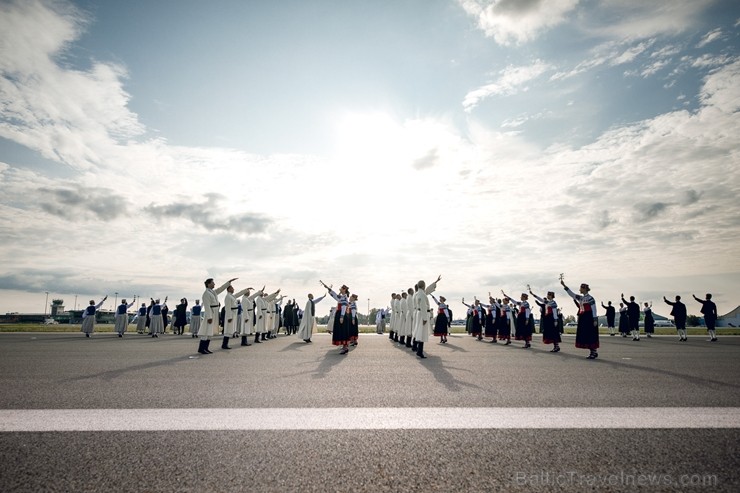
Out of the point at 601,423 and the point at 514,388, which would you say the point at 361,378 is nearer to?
the point at 514,388

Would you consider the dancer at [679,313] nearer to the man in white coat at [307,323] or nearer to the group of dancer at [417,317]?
the group of dancer at [417,317]

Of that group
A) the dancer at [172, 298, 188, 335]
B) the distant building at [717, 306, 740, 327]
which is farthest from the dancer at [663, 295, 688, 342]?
the distant building at [717, 306, 740, 327]

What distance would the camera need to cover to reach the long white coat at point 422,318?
12.9 metres

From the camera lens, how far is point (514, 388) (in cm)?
701

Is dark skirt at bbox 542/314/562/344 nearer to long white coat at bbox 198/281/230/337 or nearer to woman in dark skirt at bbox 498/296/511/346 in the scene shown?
woman in dark skirt at bbox 498/296/511/346

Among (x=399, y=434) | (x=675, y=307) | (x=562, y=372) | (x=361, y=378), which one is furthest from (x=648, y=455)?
(x=675, y=307)

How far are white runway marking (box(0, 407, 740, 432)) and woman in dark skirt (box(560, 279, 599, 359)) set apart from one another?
779 cm

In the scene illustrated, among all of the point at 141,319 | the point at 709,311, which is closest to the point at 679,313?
the point at 709,311

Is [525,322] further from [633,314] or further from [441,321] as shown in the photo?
[633,314]

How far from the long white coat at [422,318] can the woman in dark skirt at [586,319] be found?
13.9 ft

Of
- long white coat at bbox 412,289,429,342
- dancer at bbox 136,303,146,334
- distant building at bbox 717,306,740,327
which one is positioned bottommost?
distant building at bbox 717,306,740,327

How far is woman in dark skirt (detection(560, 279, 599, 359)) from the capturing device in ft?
42.7

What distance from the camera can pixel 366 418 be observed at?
16.1 ft

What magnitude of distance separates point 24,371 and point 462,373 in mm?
9306
